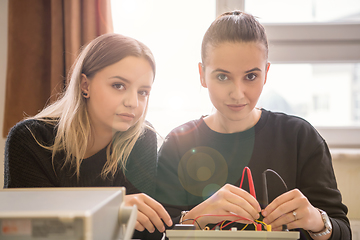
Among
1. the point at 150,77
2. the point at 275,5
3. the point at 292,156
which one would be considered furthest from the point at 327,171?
the point at 275,5

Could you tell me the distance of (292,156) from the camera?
0.94 meters

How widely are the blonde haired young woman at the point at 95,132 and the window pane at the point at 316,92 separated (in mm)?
866

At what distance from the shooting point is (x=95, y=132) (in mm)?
1068

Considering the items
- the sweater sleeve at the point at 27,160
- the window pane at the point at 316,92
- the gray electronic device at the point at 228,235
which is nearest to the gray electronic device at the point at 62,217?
the gray electronic device at the point at 228,235

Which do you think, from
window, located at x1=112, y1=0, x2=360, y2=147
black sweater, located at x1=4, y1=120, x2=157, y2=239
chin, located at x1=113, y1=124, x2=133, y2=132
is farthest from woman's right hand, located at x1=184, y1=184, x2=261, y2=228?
window, located at x1=112, y1=0, x2=360, y2=147

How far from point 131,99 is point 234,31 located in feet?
1.36

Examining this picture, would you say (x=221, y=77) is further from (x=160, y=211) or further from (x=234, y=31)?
(x=160, y=211)

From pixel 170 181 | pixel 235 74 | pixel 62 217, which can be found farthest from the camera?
pixel 170 181

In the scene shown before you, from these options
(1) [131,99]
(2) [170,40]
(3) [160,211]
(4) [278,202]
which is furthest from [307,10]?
(3) [160,211]

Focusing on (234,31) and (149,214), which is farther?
(234,31)

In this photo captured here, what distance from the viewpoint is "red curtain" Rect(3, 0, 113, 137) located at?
142cm

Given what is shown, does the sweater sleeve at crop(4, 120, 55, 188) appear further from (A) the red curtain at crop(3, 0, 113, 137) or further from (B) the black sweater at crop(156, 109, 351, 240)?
(A) the red curtain at crop(3, 0, 113, 137)

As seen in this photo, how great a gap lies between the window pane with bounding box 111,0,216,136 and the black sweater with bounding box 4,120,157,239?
49cm

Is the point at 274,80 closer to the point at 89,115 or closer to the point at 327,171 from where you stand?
the point at 327,171
